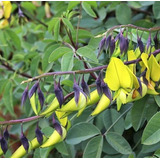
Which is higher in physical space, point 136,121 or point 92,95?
point 92,95

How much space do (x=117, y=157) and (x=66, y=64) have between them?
286 mm

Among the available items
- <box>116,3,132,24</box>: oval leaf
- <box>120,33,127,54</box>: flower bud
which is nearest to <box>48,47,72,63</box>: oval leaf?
<box>120,33,127,54</box>: flower bud

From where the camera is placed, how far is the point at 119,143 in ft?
2.73

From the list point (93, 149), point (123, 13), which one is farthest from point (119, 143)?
point (123, 13)

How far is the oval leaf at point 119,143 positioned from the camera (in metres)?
0.82

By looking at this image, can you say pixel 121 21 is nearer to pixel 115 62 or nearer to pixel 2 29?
pixel 2 29

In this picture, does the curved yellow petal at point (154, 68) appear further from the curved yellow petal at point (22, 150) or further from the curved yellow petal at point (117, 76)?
the curved yellow petal at point (22, 150)

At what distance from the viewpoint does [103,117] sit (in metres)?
0.92


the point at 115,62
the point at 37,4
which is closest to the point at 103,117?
the point at 115,62

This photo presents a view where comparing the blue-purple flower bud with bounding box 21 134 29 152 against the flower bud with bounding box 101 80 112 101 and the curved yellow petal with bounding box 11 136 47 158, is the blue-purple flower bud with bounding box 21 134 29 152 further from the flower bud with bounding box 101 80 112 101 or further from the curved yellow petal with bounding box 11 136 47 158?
the flower bud with bounding box 101 80 112 101

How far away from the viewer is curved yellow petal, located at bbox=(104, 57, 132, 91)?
0.66 m

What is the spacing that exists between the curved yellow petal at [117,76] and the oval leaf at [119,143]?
181mm

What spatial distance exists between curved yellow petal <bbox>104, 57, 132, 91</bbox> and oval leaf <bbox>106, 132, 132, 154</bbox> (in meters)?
0.18

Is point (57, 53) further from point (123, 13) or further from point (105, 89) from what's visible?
point (123, 13)
